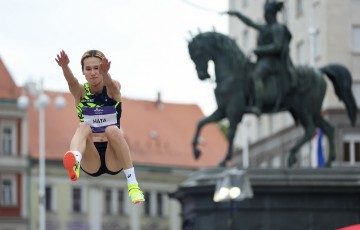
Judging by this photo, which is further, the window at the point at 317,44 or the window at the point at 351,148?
the window at the point at 317,44

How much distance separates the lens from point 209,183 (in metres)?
65.5

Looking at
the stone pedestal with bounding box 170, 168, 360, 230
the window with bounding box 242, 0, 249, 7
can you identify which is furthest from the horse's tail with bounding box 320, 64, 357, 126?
the window with bounding box 242, 0, 249, 7

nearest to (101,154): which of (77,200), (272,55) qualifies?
(272,55)

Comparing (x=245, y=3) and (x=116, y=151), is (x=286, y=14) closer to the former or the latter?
(x=245, y=3)

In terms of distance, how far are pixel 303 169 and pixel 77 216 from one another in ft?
223

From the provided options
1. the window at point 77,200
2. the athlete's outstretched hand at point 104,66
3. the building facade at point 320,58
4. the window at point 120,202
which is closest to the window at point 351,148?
the building facade at point 320,58

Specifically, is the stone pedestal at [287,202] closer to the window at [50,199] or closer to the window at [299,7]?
the window at [299,7]

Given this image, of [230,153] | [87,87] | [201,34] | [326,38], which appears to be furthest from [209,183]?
[87,87]

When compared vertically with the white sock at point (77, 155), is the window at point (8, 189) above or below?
above

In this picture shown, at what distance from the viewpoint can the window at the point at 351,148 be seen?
10662 cm

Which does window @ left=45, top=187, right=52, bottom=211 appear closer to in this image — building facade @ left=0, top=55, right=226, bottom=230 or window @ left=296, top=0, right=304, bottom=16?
building facade @ left=0, top=55, right=226, bottom=230

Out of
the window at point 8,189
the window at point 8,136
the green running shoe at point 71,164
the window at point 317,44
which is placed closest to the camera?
the green running shoe at point 71,164

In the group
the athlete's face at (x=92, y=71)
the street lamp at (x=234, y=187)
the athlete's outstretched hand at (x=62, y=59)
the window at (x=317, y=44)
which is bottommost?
the athlete's face at (x=92, y=71)

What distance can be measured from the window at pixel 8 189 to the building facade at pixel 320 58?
786 inches
